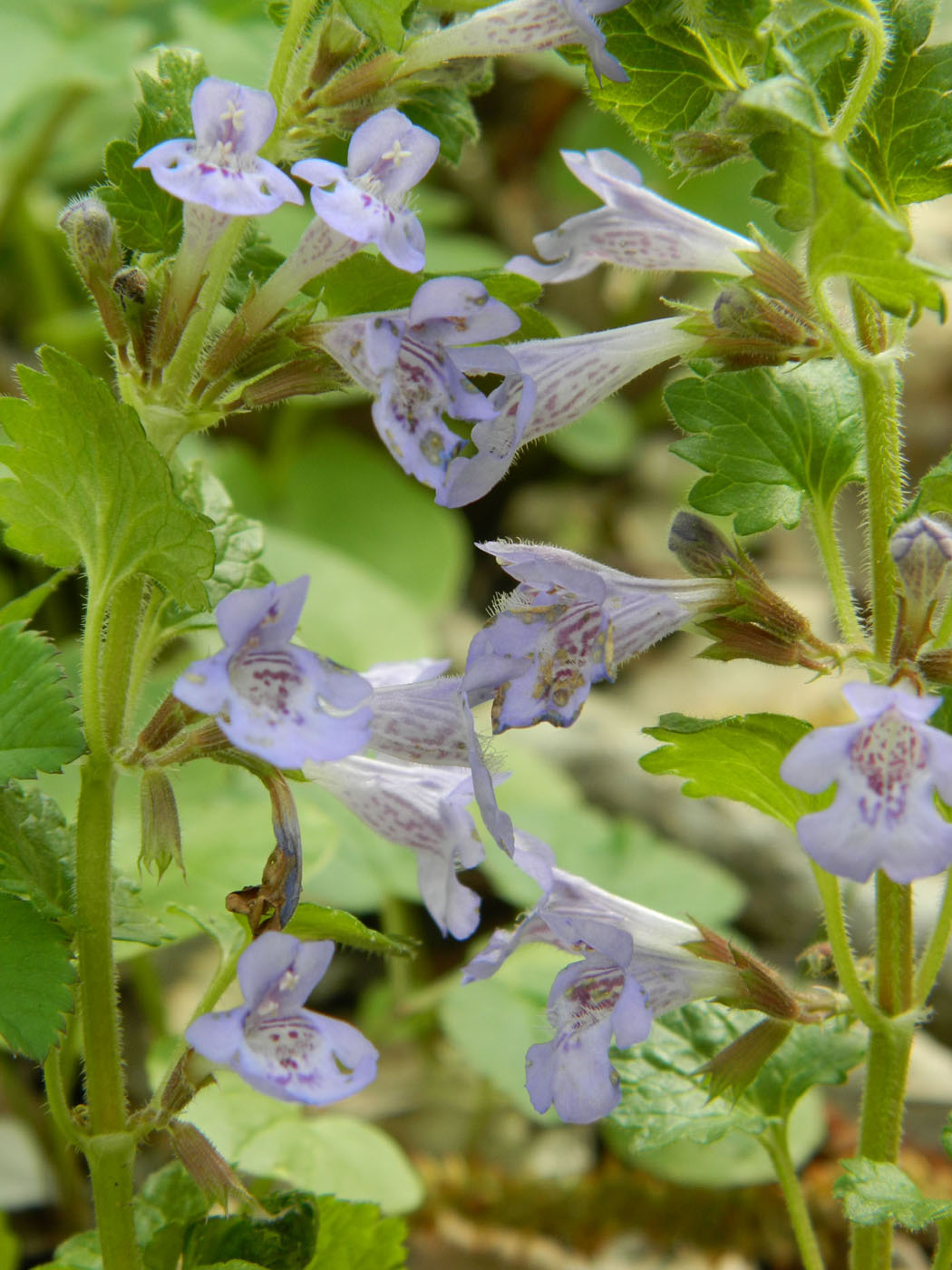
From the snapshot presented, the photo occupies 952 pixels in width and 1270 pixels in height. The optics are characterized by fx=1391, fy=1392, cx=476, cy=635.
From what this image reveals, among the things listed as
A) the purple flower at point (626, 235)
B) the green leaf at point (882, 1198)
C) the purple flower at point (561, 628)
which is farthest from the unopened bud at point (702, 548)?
the green leaf at point (882, 1198)

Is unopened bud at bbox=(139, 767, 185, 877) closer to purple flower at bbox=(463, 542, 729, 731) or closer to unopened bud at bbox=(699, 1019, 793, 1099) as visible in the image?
purple flower at bbox=(463, 542, 729, 731)

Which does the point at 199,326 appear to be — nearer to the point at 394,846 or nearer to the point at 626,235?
the point at 626,235

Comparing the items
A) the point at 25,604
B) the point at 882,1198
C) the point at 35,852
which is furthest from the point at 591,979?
the point at 25,604

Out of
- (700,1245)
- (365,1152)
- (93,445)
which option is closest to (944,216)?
(700,1245)

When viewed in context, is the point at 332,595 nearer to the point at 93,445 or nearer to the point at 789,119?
the point at 93,445

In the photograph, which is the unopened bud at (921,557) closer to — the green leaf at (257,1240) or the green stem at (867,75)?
the green stem at (867,75)

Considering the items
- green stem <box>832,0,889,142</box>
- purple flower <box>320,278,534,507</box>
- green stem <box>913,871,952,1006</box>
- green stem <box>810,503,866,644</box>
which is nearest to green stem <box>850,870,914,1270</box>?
green stem <box>913,871,952,1006</box>

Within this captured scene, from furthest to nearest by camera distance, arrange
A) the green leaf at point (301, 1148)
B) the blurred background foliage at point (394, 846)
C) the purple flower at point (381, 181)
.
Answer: the blurred background foliage at point (394, 846) → the green leaf at point (301, 1148) → the purple flower at point (381, 181)
